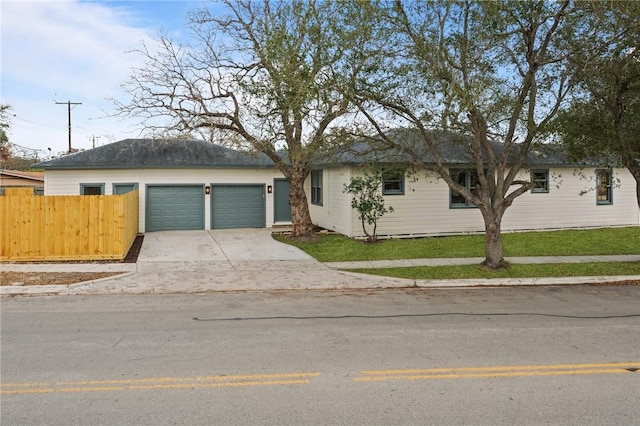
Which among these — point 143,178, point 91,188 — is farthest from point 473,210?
point 91,188

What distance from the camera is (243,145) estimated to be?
710 inches

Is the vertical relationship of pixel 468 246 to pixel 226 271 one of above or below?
above

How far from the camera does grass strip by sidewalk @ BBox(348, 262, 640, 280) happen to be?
12.5m

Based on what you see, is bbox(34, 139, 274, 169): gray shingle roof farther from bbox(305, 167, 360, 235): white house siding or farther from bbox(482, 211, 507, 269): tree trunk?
bbox(482, 211, 507, 269): tree trunk

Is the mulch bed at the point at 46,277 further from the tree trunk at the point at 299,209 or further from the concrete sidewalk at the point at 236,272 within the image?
the tree trunk at the point at 299,209

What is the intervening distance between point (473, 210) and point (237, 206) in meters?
10.8

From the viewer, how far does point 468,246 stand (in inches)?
678

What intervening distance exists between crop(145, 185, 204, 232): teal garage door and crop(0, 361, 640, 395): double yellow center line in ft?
59.1

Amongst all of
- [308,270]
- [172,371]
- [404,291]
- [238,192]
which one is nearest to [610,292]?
→ [404,291]

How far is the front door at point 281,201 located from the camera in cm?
2423

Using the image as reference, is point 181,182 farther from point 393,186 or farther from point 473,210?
point 473,210

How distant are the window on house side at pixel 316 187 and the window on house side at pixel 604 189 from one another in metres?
12.6

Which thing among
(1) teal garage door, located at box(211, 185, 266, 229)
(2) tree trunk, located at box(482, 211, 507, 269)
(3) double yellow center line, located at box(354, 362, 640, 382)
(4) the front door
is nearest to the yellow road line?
(3) double yellow center line, located at box(354, 362, 640, 382)

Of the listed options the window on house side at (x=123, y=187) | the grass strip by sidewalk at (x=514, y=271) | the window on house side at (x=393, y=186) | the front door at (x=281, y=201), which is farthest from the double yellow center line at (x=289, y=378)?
the front door at (x=281, y=201)
